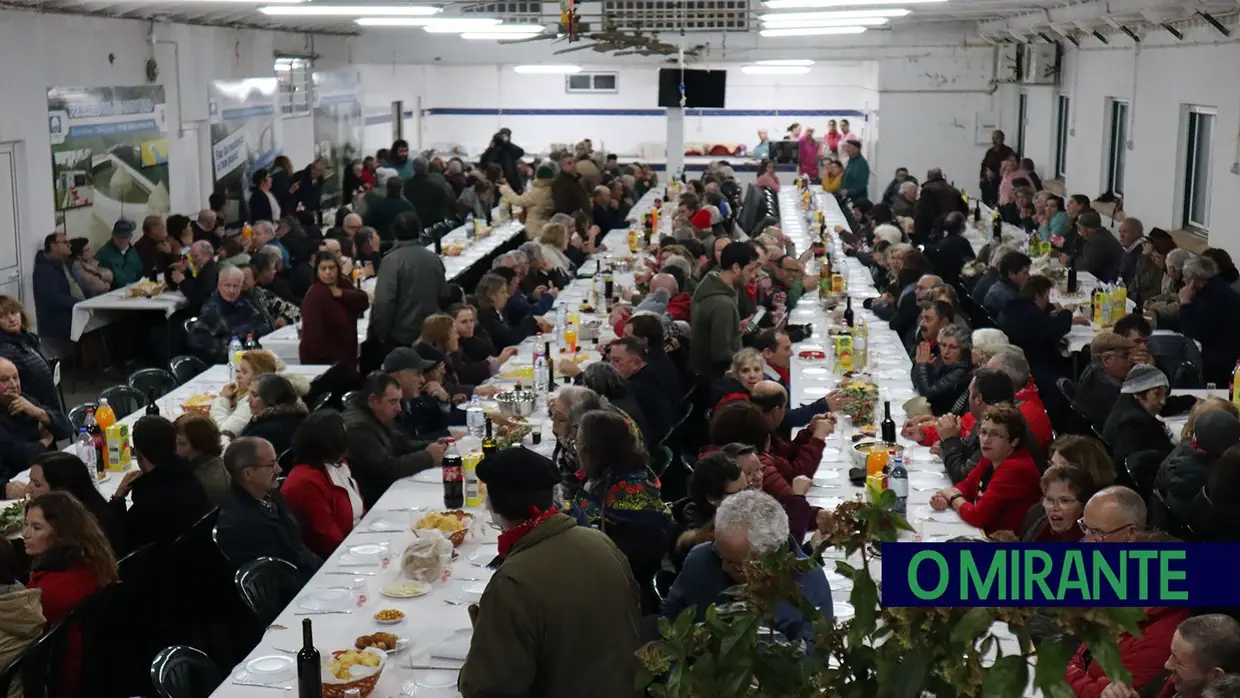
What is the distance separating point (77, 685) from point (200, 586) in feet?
2.52

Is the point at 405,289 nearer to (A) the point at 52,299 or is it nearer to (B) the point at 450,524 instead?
(A) the point at 52,299

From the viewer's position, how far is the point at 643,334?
764 centimetres

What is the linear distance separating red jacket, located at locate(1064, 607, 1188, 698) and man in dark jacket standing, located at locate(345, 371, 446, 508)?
3.36 meters

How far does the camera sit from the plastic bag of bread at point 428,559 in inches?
202

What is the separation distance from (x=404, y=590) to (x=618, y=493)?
845 millimetres

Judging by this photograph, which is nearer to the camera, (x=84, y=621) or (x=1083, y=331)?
(x=84, y=621)

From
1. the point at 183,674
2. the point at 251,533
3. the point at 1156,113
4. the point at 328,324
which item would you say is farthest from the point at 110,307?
the point at 1156,113

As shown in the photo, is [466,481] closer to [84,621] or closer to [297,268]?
[84,621]

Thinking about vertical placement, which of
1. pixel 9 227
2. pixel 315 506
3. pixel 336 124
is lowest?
pixel 315 506

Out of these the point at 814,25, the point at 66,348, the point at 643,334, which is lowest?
the point at 66,348

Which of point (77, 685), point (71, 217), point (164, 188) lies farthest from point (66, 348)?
point (77, 685)

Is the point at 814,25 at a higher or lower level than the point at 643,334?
higher

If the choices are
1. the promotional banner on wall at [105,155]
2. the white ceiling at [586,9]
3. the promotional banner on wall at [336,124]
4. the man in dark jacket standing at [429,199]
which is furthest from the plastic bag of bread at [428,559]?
the promotional banner on wall at [336,124]

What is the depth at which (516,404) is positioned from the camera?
758 centimetres
